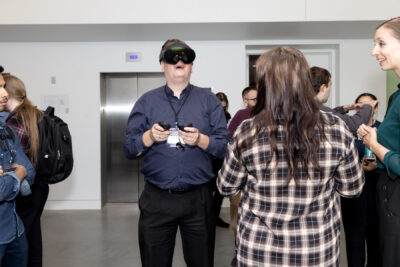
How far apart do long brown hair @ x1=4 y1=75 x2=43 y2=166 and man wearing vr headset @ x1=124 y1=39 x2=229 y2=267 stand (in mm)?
780

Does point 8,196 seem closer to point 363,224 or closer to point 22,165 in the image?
point 22,165

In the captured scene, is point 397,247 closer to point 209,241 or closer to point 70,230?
point 209,241

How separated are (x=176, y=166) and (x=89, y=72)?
4251mm

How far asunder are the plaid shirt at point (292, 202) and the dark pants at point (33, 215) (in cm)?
167

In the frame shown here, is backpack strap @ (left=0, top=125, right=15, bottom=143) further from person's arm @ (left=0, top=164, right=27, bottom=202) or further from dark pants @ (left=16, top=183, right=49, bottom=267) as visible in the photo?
dark pants @ (left=16, top=183, right=49, bottom=267)

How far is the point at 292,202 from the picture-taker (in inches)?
53.8

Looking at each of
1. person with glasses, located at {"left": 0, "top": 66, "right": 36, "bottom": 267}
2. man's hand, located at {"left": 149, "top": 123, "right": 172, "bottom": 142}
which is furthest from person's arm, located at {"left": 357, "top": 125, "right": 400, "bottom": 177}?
person with glasses, located at {"left": 0, "top": 66, "right": 36, "bottom": 267}

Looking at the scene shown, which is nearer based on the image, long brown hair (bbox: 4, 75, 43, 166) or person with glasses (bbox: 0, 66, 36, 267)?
person with glasses (bbox: 0, 66, 36, 267)

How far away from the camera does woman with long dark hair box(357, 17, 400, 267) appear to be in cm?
158

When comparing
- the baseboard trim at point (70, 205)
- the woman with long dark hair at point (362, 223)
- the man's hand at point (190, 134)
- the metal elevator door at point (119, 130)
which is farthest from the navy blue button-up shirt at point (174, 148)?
the baseboard trim at point (70, 205)

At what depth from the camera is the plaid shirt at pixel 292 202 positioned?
1359 millimetres

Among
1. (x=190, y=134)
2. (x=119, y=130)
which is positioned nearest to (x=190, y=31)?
(x=119, y=130)

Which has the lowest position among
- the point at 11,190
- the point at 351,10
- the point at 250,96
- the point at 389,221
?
the point at 389,221

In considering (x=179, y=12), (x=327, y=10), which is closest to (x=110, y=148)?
(x=179, y=12)
